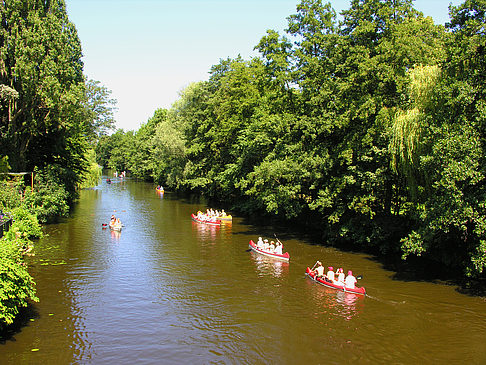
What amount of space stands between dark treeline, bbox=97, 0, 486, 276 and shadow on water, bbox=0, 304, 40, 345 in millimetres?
17607

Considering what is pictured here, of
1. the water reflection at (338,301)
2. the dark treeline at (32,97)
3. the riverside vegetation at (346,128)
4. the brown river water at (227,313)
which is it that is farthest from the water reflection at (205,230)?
the water reflection at (338,301)

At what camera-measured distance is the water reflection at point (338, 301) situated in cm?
1756

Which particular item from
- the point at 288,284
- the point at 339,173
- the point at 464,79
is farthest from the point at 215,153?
the point at 464,79

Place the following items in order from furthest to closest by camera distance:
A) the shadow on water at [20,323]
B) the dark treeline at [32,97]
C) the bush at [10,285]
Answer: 1. the dark treeline at [32,97]
2. the shadow on water at [20,323]
3. the bush at [10,285]

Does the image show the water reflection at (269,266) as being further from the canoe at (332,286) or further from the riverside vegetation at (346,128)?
the riverside vegetation at (346,128)

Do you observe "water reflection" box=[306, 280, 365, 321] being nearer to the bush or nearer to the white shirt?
the white shirt

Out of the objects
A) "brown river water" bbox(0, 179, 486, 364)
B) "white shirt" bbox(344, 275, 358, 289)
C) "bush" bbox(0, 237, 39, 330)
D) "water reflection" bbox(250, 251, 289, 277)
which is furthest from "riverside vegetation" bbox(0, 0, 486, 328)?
"water reflection" bbox(250, 251, 289, 277)

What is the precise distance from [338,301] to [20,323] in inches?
557

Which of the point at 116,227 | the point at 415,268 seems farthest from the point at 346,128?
the point at 116,227

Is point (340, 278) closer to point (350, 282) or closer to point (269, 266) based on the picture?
point (350, 282)

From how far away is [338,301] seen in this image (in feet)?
61.9

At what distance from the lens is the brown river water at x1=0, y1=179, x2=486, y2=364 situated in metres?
13.9

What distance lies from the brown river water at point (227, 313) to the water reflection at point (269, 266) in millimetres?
124

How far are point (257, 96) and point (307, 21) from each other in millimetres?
15527
